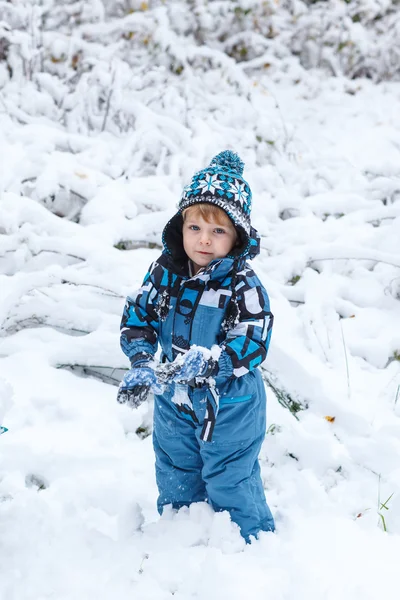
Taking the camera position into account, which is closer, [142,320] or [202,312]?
[202,312]

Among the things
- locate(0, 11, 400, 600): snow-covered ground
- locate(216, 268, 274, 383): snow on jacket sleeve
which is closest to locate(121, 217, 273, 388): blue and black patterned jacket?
locate(216, 268, 274, 383): snow on jacket sleeve

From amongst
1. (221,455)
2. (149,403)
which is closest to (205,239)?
(221,455)

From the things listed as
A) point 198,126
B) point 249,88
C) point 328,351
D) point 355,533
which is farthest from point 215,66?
point 355,533

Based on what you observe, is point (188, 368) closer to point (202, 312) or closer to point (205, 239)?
point (202, 312)

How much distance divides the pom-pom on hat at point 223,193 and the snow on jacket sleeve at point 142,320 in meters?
0.31

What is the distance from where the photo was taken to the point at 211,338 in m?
1.83

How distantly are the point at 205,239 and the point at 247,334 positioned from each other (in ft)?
1.14

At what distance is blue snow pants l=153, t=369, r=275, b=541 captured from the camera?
1.88 meters

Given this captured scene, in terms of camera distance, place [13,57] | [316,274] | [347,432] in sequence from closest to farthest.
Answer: [347,432] → [316,274] → [13,57]

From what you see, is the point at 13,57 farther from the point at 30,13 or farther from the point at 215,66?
the point at 215,66

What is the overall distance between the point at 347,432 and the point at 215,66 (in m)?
6.65

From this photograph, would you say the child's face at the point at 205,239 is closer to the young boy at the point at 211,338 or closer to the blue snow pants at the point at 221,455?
the young boy at the point at 211,338

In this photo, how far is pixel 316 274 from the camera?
12.6 feet

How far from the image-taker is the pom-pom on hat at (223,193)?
5.88ft
